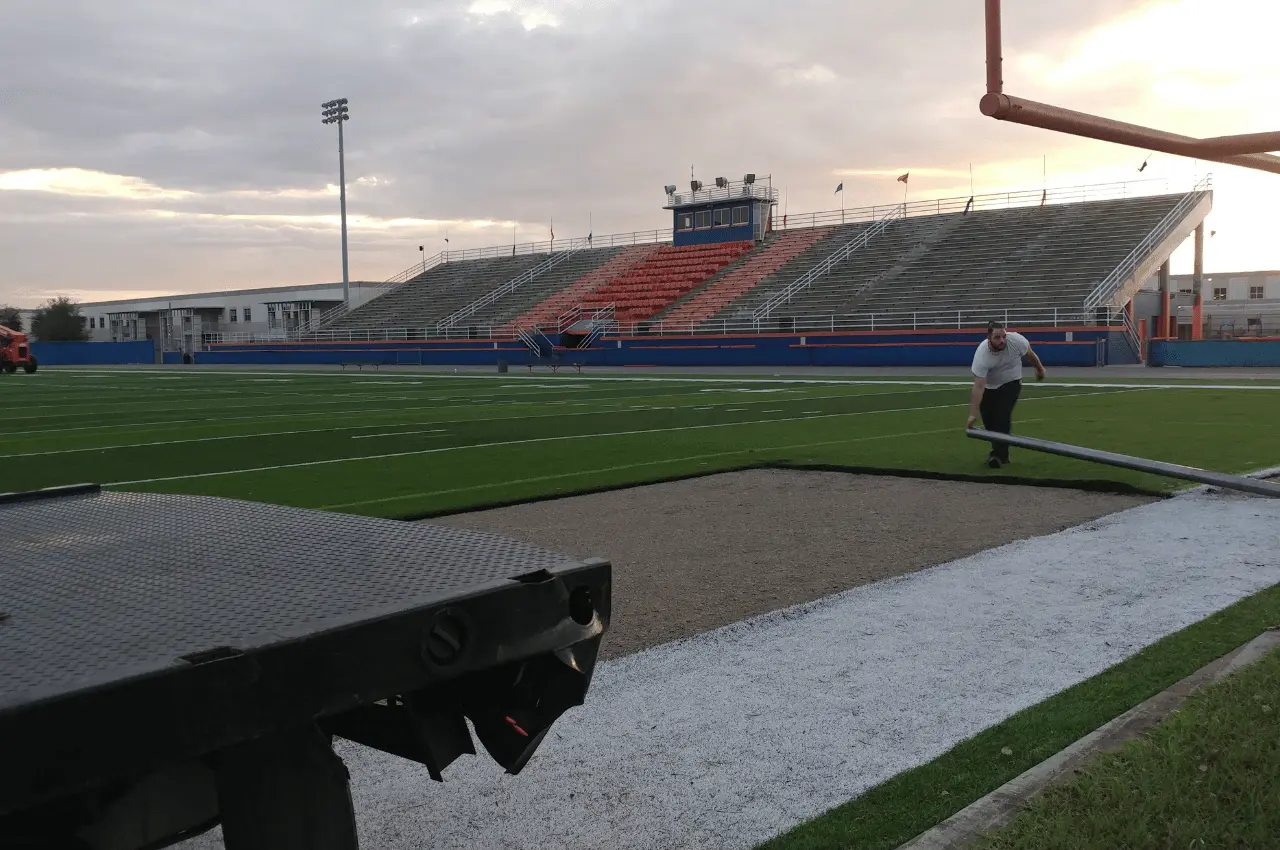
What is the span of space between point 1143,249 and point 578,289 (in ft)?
88.5

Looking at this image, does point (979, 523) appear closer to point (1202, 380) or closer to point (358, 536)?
point (358, 536)

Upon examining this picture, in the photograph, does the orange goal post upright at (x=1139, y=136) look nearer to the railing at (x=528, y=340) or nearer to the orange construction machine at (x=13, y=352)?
the railing at (x=528, y=340)

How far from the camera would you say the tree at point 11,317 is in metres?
101

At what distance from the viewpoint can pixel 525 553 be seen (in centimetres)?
235

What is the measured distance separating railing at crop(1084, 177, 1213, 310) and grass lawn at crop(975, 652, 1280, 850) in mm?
34210

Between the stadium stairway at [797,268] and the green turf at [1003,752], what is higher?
the stadium stairway at [797,268]

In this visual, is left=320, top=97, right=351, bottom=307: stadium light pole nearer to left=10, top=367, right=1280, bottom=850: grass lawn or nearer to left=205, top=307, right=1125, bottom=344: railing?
left=205, top=307, right=1125, bottom=344: railing

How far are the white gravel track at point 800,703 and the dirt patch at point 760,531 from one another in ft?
1.08

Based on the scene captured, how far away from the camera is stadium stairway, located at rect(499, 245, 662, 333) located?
5353 cm

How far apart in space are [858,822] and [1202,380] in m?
25.4

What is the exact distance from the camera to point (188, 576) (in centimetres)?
220

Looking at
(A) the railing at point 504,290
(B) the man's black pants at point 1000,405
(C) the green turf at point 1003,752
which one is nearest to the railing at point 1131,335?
(B) the man's black pants at point 1000,405

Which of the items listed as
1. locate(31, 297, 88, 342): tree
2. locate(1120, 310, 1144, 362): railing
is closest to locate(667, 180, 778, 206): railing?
locate(1120, 310, 1144, 362): railing

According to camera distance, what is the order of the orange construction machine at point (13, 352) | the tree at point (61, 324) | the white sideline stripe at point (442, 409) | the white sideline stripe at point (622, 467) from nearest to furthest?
the white sideline stripe at point (622, 467)
the white sideline stripe at point (442, 409)
the orange construction machine at point (13, 352)
the tree at point (61, 324)
